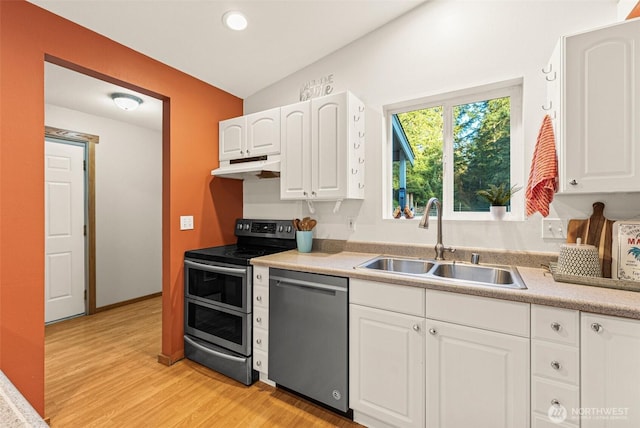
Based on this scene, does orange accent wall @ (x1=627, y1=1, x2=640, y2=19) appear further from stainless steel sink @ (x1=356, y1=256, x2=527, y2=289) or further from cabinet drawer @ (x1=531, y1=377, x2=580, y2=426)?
cabinet drawer @ (x1=531, y1=377, x2=580, y2=426)

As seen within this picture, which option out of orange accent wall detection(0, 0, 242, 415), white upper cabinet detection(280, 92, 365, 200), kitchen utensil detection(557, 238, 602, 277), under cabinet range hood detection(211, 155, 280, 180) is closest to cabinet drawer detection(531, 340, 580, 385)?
kitchen utensil detection(557, 238, 602, 277)

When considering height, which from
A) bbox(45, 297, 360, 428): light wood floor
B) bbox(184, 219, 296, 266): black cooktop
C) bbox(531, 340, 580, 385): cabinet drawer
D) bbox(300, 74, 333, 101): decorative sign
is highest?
bbox(300, 74, 333, 101): decorative sign

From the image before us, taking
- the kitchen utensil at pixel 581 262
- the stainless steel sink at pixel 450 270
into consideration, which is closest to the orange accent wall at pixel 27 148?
the stainless steel sink at pixel 450 270

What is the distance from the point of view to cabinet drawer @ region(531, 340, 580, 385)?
3.93ft

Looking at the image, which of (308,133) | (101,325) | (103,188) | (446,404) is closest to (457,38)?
(308,133)

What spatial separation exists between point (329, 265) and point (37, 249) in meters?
1.67

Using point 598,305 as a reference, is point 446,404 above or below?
below

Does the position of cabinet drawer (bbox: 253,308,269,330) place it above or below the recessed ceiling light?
below

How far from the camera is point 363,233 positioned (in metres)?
2.39

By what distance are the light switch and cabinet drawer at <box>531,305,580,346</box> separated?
93.5 inches

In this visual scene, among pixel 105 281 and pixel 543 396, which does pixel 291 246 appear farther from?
pixel 105 281

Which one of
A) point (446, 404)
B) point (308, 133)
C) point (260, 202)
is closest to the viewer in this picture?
point (446, 404)

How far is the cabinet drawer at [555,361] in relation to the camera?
1199 mm

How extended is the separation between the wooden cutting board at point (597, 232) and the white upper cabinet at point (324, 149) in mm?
1304
